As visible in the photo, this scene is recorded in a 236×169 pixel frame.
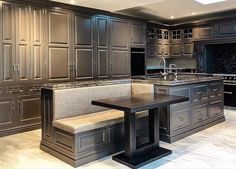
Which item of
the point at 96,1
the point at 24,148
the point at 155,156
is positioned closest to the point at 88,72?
the point at 96,1

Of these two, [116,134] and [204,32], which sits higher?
[204,32]

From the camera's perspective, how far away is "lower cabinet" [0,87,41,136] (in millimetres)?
4445

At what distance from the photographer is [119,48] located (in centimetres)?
639

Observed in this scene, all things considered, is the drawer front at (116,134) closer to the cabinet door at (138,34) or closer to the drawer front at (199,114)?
the drawer front at (199,114)

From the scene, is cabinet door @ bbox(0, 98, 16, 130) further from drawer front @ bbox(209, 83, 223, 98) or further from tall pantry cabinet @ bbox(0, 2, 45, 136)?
drawer front @ bbox(209, 83, 223, 98)

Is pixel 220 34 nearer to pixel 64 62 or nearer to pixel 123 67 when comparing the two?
pixel 123 67

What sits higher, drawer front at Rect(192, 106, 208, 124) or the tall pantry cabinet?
the tall pantry cabinet

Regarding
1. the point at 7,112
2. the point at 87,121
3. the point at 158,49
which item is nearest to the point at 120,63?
the point at 158,49

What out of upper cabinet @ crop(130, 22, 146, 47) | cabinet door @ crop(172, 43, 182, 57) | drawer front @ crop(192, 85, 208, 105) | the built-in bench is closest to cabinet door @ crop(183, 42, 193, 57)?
cabinet door @ crop(172, 43, 182, 57)

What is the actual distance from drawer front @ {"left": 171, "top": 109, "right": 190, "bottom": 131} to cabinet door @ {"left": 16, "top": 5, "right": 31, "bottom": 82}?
2.80m

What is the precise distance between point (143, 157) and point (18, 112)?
8.62ft

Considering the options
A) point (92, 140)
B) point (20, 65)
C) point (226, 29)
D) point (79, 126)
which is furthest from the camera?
point (226, 29)

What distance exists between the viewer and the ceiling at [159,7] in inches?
203

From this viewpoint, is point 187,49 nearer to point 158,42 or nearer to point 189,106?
point 158,42
